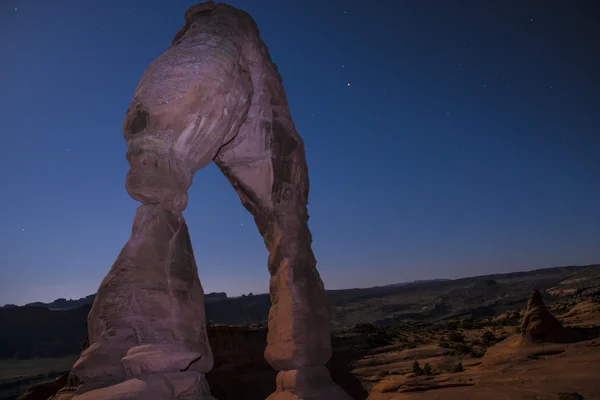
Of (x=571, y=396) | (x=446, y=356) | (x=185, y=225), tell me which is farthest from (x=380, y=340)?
(x=185, y=225)

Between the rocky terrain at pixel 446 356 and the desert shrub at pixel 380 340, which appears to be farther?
the desert shrub at pixel 380 340

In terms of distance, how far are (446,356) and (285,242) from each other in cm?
1370

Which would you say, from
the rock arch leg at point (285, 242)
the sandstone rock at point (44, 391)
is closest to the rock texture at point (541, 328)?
the rock arch leg at point (285, 242)

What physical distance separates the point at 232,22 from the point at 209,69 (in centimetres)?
142

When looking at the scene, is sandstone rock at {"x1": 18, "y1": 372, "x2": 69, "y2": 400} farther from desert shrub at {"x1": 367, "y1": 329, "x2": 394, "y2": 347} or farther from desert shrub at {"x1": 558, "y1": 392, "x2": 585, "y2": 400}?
desert shrub at {"x1": 558, "y1": 392, "x2": 585, "y2": 400}

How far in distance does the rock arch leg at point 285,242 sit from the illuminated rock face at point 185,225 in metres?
0.02

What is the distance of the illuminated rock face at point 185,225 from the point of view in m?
2.88

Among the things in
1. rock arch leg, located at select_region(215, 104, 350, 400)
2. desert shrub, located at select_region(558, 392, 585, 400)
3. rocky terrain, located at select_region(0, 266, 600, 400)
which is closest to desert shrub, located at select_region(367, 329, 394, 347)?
rocky terrain, located at select_region(0, 266, 600, 400)

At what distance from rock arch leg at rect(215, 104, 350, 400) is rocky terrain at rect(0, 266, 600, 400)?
338cm

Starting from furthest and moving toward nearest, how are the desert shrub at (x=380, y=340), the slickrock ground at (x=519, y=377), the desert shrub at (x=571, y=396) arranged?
the desert shrub at (x=380, y=340) < the slickrock ground at (x=519, y=377) < the desert shrub at (x=571, y=396)

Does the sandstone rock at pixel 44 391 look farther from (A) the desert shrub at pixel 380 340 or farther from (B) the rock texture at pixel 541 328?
(B) the rock texture at pixel 541 328

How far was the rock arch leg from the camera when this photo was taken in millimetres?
5051

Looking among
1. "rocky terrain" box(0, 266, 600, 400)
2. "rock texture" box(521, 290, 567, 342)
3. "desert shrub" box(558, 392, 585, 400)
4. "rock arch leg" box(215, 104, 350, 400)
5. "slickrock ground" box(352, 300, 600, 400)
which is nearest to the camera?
"rock arch leg" box(215, 104, 350, 400)

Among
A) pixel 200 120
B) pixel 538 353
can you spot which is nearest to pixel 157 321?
pixel 200 120
